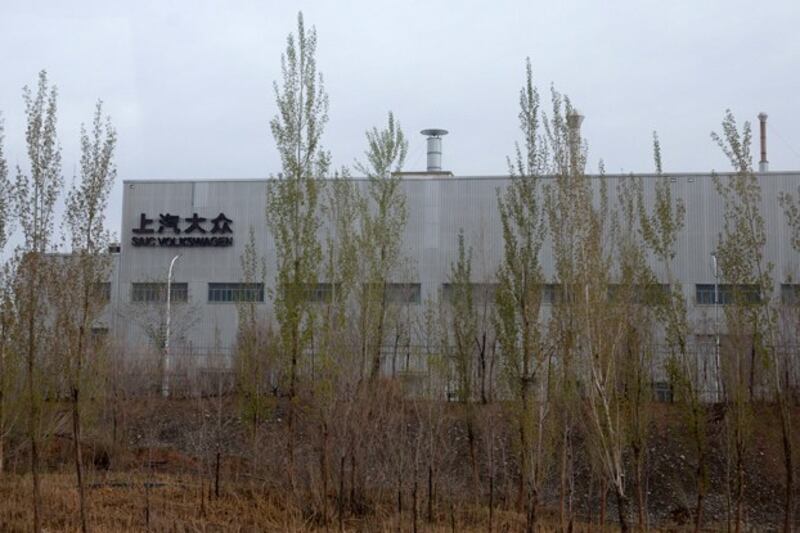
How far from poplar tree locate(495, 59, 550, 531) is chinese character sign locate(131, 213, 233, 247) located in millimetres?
17860

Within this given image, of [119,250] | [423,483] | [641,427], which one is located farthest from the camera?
[119,250]

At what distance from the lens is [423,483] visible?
1961 cm

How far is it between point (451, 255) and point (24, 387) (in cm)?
1714

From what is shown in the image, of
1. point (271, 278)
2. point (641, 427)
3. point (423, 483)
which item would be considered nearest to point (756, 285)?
point (641, 427)

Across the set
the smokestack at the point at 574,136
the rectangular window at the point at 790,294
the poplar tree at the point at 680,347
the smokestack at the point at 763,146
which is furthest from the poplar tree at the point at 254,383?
the smokestack at the point at 763,146

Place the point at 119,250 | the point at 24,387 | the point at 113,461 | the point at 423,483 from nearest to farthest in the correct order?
the point at 24,387, the point at 423,483, the point at 113,461, the point at 119,250

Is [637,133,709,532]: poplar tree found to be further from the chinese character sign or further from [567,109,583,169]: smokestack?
the chinese character sign

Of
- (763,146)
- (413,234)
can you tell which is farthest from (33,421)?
(763,146)

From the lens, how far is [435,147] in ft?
121

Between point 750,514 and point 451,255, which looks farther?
point 451,255

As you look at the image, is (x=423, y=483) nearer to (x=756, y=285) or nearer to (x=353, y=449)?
(x=353, y=449)

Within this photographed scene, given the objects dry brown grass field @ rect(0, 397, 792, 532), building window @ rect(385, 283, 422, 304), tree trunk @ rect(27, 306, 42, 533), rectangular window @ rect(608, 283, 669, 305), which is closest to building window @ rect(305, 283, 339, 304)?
dry brown grass field @ rect(0, 397, 792, 532)

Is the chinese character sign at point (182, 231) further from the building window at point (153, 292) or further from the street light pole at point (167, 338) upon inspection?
the building window at point (153, 292)

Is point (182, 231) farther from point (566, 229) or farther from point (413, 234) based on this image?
point (566, 229)
